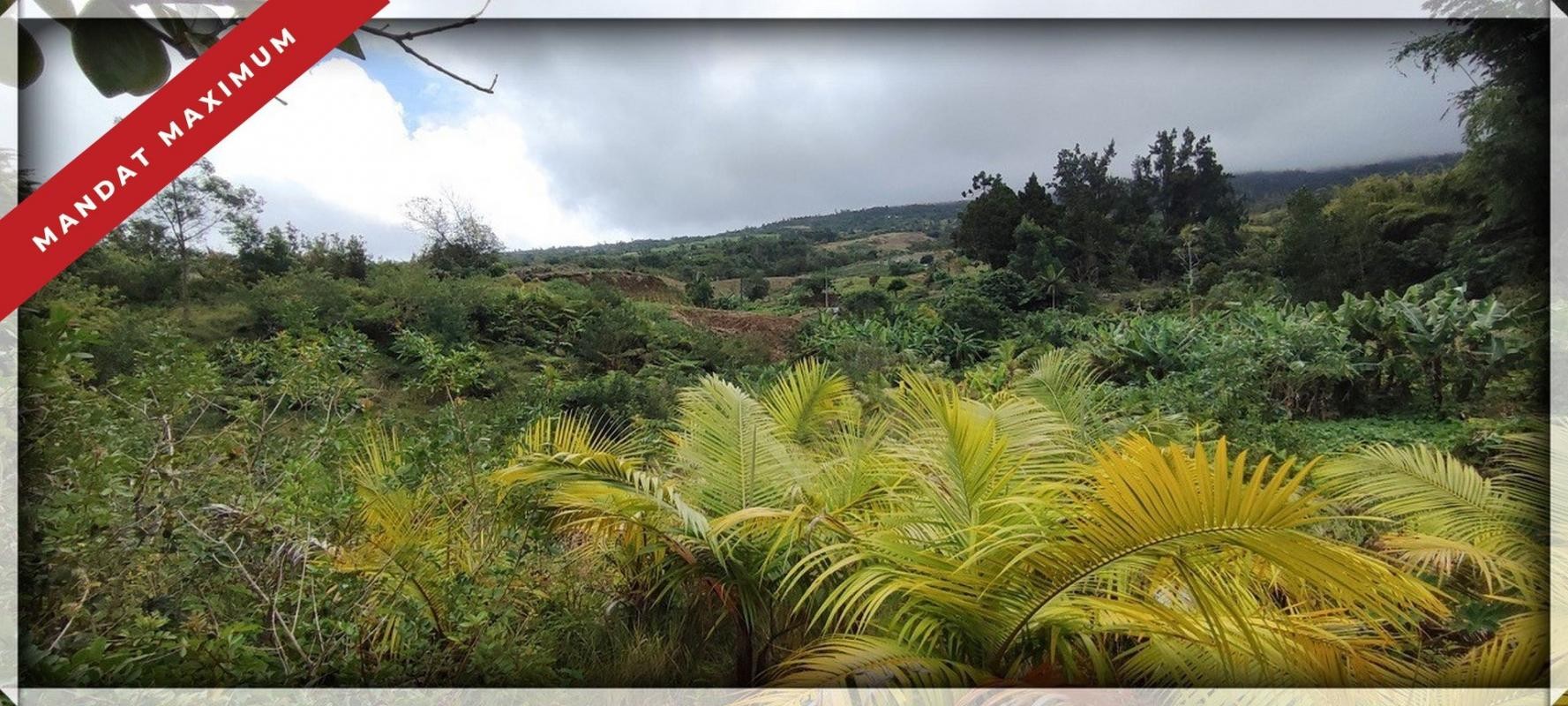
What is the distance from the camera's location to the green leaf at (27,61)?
55cm

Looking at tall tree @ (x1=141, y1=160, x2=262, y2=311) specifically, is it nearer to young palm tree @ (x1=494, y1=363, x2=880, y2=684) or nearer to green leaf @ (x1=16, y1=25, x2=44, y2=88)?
young palm tree @ (x1=494, y1=363, x2=880, y2=684)

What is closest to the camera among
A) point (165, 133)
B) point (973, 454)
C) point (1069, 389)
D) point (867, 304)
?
point (165, 133)

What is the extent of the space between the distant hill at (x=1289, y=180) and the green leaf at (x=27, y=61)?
2586 mm

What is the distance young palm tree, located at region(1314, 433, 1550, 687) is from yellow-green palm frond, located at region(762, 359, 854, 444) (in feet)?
4.45

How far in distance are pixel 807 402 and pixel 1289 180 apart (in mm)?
1657

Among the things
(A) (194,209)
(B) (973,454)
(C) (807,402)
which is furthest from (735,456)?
(A) (194,209)

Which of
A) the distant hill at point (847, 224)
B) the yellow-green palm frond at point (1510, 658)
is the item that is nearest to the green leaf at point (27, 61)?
the distant hill at point (847, 224)

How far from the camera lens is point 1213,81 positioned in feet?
6.72

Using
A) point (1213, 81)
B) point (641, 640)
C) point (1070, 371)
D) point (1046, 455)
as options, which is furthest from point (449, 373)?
point (1213, 81)

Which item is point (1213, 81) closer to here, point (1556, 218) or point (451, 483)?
point (1556, 218)

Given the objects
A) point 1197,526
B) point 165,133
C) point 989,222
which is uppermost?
point 165,133

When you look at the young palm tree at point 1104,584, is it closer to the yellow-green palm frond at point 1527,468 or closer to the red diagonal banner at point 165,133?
the yellow-green palm frond at point 1527,468

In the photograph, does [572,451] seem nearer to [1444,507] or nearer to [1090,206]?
[1090,206]

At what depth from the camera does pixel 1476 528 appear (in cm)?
187
